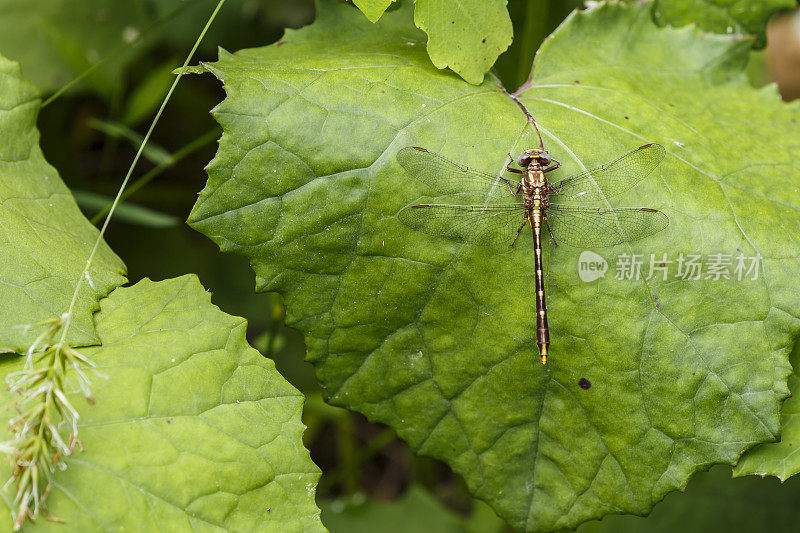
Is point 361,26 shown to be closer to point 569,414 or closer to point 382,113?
point 382,113

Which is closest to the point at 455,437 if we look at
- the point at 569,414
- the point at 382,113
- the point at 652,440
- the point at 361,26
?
the point at 569,414

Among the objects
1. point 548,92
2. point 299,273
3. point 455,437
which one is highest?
point 548,92

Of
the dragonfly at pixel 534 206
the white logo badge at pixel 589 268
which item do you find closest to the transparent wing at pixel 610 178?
the dragonfly at pixel 534 206

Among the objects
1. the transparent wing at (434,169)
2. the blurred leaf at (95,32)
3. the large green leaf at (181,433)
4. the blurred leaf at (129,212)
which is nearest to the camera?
the large green leaf at (181,433)

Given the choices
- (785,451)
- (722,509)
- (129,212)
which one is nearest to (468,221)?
(785,451)

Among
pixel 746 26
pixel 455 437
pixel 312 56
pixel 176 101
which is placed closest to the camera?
pixel 455 437

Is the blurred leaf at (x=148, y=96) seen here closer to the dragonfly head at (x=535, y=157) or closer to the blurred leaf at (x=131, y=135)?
the blurred leaf at (x=131, y=135)

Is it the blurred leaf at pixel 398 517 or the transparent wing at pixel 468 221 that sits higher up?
the transparent wing at pixel 468 221

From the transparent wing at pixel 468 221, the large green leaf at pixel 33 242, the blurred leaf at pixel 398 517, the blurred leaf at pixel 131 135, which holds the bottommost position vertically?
the blurred leaf at pixel 398 517
